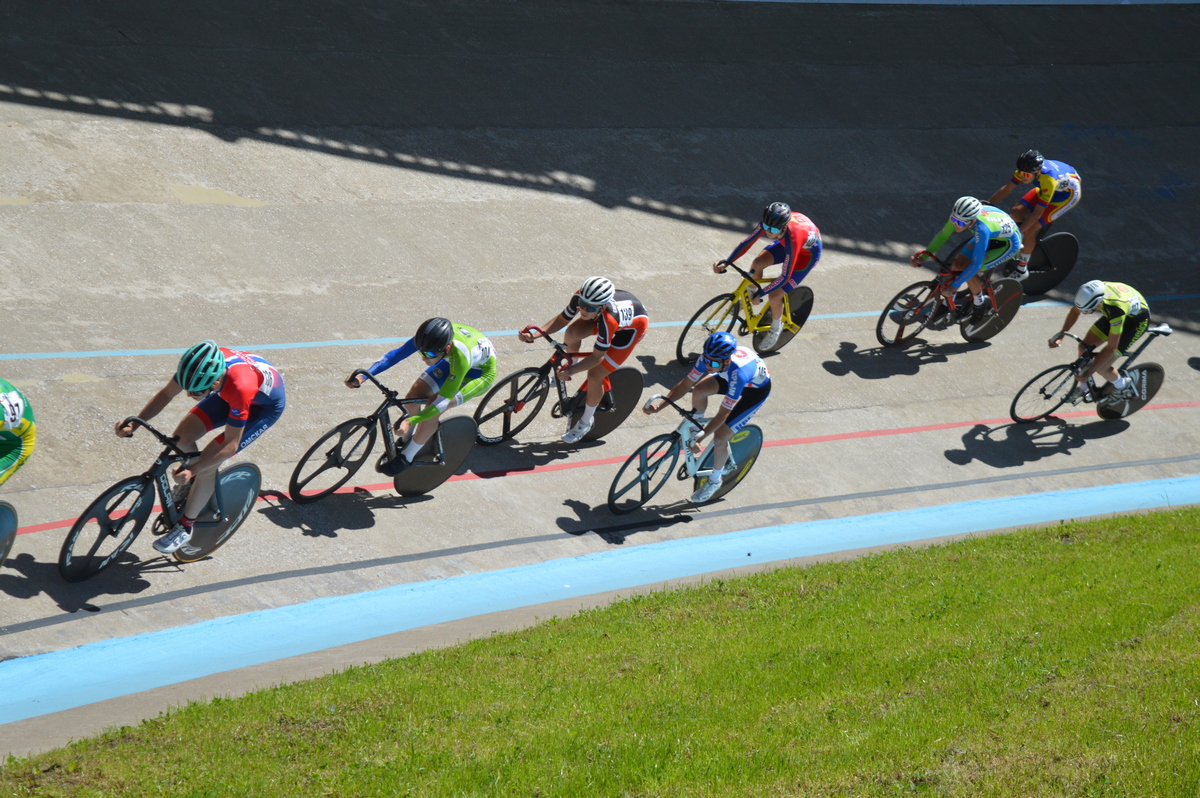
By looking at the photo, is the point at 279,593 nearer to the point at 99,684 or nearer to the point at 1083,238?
the point at 99,684

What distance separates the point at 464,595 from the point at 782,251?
567cm

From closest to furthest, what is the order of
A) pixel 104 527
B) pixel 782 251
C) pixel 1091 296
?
pixel 104 527 < pixel 1091 296 < pixel 782 251

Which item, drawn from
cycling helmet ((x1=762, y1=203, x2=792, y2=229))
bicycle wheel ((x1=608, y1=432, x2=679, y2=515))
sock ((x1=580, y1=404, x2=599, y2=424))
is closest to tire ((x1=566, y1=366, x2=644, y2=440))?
sock ((x1=580, y1=404, x2=599, y2=424))

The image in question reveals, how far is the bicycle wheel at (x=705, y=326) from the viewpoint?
1197cm

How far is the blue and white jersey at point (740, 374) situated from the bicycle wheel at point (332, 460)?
9.27ft

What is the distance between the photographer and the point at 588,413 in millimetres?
10117

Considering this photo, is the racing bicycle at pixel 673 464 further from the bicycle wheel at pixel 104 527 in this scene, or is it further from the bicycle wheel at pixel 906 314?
the bicycle wheel at pixel 906 314

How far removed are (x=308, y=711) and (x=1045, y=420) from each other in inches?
393

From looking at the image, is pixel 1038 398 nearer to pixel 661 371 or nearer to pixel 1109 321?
pixel 1109 321

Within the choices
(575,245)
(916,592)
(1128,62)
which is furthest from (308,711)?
(1128,62)

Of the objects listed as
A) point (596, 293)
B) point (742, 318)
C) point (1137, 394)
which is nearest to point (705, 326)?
point (742, 318)

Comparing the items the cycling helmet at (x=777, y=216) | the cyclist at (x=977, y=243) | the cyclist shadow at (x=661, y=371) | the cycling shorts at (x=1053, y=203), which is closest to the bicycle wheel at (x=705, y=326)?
the cyclist shadow at (x=661, y=371)

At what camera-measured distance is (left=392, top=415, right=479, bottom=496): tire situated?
8.81m

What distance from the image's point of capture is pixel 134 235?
1178cm
